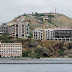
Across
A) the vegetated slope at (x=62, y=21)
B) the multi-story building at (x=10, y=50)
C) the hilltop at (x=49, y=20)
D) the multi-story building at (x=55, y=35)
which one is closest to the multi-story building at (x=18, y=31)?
the multi-story building at (x=55, y=35)

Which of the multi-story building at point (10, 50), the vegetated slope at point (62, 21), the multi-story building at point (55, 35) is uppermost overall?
the vegetated slope at point (62, 21)

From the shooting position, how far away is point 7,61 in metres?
51.9

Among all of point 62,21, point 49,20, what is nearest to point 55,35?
point 49,20

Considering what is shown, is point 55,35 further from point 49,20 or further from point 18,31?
point 49,20

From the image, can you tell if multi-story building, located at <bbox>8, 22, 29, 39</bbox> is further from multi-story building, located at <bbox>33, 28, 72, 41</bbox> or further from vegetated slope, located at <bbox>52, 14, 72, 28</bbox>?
vegetated slope, located at <bbox>52, 14, 72, 28</bbox>

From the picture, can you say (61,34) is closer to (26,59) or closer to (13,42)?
(13,42)

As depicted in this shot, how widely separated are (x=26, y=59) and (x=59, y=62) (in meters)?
5.51

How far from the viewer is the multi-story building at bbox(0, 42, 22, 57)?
58.4m

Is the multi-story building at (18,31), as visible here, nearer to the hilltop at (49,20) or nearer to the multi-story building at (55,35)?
the multi-story building at (55,35)

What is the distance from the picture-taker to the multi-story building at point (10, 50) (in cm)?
5841

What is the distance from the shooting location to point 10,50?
193 feet

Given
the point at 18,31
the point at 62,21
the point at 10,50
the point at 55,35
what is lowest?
the point at 10,50

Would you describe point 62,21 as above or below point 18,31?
above

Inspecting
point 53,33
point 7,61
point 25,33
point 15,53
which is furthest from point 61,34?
point 7,61
